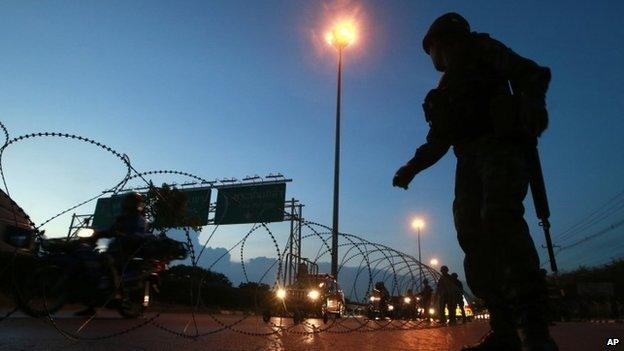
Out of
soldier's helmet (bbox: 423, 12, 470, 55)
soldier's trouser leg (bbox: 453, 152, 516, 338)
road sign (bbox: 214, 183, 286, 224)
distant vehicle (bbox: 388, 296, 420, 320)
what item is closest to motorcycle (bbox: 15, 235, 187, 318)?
soldier's trouser leg (bbox: 453, 152, 516, 338)

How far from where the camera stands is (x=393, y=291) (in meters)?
9.71

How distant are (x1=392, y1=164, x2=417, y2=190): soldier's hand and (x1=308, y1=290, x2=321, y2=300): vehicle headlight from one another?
341 inches

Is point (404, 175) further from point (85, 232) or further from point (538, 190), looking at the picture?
point (85, 232)

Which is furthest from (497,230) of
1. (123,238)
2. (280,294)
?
(280,294)

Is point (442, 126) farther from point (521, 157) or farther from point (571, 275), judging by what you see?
point (571, 275)

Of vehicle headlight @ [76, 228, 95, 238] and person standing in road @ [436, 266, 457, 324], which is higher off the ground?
vehicle headlight @ [76, 228, 95, 238]

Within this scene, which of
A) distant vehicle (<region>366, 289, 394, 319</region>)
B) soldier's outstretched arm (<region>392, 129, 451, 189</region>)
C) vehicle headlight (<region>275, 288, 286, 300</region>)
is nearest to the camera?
soldier's outstretched arm (<region>392, 129, 451, 189</region>)

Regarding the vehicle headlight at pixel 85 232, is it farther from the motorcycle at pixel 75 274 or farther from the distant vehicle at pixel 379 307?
the distant vehicle at pixel 379 307

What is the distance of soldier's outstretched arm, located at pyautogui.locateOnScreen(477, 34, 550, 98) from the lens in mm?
2743

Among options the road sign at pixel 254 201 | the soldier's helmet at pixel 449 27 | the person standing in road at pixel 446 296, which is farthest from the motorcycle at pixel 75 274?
the road sign at pixel 254 201

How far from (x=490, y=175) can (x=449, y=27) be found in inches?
46.8

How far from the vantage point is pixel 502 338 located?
2.74 metres

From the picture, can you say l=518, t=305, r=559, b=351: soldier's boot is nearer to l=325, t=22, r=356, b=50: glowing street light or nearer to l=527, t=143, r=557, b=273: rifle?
l=527, t=143, r=557, b=273: rifle

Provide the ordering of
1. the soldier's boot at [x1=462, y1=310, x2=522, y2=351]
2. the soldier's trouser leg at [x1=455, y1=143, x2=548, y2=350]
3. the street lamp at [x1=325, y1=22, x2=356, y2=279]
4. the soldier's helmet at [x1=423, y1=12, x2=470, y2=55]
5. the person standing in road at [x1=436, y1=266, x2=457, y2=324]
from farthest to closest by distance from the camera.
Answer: the street lamp at [x1=325, y1=22, x2=356, y2=279] → the person standing in road at [x1=436, y1=266, x2=457, y2=324] → the soldier's helmet at [x1=423, y1=12, x2=470, y2=55] → the soldier's boot at [x1=462, y1=310, x2=522, y2=351] → the soldier's trouser leg at [x1=455, y1=143, x2=548, y2=350]
